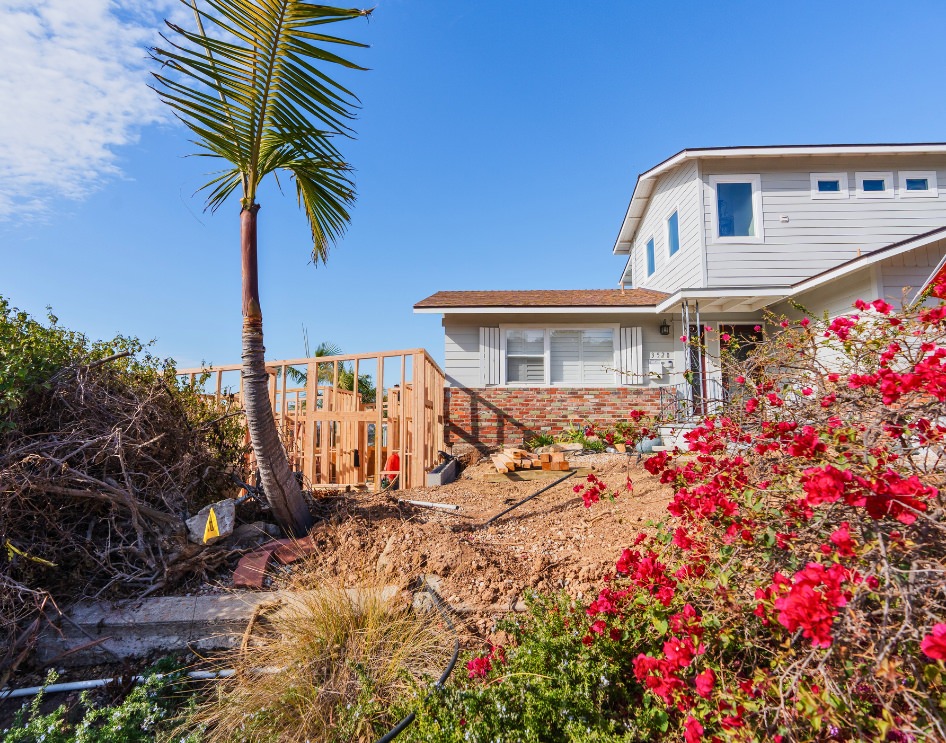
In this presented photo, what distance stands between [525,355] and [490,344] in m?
0.82

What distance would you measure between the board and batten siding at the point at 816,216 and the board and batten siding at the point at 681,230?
28 centimetres

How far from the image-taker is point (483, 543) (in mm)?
4324

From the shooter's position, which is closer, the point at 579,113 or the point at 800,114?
the point at 579,113

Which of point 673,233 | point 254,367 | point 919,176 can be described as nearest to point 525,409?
point 673,233

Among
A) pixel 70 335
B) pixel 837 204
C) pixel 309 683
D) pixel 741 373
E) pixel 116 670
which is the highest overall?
pixel 837 204

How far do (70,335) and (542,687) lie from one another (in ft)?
15.9

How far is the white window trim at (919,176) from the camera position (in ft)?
36.0

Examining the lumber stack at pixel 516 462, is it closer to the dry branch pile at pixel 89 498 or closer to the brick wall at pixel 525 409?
the brick wall at pixel 525 409

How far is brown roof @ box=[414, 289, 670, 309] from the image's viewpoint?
36.5 feet

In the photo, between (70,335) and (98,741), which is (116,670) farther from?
(70,335)

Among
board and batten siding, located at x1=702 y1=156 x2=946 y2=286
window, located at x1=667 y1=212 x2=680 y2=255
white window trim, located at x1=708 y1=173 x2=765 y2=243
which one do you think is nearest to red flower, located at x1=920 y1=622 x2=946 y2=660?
board and batten siding, located at x1=702 y1=156 x2=946 y2=286

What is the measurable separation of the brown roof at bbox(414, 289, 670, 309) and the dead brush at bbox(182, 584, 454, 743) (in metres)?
8.52

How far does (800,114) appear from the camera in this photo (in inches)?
366

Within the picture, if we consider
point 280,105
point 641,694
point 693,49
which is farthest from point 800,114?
point 641,694
